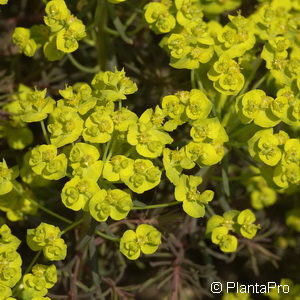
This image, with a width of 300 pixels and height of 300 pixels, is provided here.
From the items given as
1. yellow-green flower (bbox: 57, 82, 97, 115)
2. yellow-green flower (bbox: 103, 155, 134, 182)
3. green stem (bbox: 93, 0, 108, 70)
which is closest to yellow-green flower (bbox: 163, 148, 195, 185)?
yellow-green flower (bbox: 103, 155, 134, 182)

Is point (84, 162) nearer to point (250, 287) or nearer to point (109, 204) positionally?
point (109, 204)

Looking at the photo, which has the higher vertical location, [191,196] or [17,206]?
[191,196]

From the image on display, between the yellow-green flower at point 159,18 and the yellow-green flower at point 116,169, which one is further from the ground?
the yellow-green flower at point 159,18

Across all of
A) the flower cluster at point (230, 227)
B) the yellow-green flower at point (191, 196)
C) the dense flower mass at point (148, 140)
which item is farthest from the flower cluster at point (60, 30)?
the flower cluster at point (230, 227)

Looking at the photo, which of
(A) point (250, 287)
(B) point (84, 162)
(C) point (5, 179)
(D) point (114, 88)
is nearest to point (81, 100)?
(D) point (114, 88)

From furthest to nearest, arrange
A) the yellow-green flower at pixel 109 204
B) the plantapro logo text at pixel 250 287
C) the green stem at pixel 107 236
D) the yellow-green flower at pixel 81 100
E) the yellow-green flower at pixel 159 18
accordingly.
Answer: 1. the plantapro logo text at pixel 250 287
2. the yellow-green flower at pixel 159 18
3. the green stem at pixel 107 236
4. the yellow-green flower at pixel 81 100
5. the yellow-green flower at pixel 109 204

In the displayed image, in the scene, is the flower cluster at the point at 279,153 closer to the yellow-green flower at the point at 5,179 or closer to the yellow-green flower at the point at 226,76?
the yellow-green flower at the point at 226,76

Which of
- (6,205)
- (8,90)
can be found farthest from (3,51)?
(6,205)

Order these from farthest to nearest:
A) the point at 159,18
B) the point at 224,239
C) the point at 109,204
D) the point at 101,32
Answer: the point at 101,32 → the point at 159,18 → the point at 224,239 → the point at 109,204
